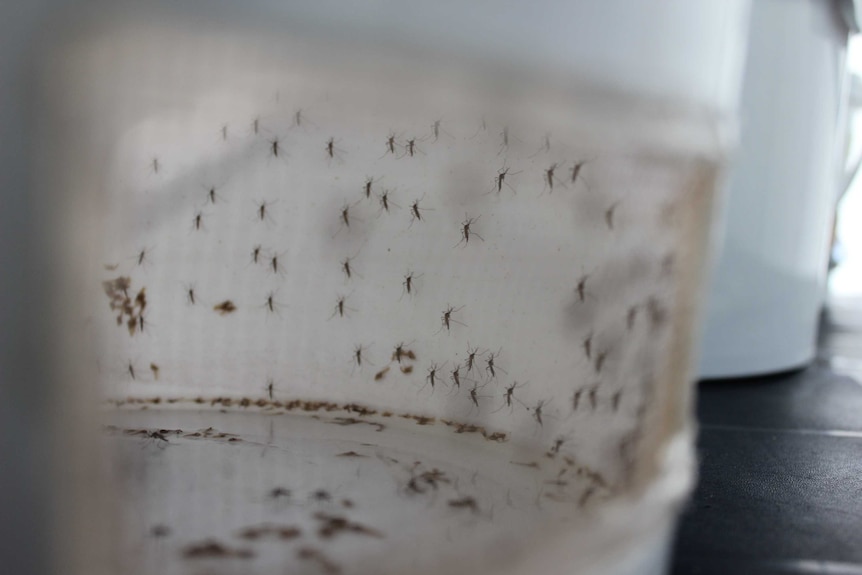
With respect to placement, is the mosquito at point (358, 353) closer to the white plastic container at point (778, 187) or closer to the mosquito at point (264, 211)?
the mosquito at point (264, 211)

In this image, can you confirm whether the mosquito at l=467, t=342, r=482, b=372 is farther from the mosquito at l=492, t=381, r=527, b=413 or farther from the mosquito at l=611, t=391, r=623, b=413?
the mosquito at l=611, t=391, r=623, b=413

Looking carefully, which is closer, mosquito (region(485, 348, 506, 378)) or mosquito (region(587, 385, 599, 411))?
mosquito (region(587, 385, 599, 411))

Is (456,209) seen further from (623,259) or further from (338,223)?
(623,259)

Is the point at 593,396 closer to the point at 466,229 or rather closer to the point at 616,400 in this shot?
the point at 616,400

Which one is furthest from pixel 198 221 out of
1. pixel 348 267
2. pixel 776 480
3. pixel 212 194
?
pixel 776 480

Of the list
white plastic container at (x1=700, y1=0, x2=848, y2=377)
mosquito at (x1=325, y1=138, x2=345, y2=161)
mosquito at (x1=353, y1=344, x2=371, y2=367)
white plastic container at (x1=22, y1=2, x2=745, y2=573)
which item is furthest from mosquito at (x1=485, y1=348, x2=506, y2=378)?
white plastic container at (x1=700, y1=0, x2=848, y2=377)

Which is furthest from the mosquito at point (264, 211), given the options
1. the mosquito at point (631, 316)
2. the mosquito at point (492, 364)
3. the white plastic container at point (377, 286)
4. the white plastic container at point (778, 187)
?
the white plastic container at point (778, 187)

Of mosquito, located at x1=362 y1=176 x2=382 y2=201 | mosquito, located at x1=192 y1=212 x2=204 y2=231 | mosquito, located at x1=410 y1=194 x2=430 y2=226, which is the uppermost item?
mosquito, located at x1=362 y1=176 x2=382 y2=201
